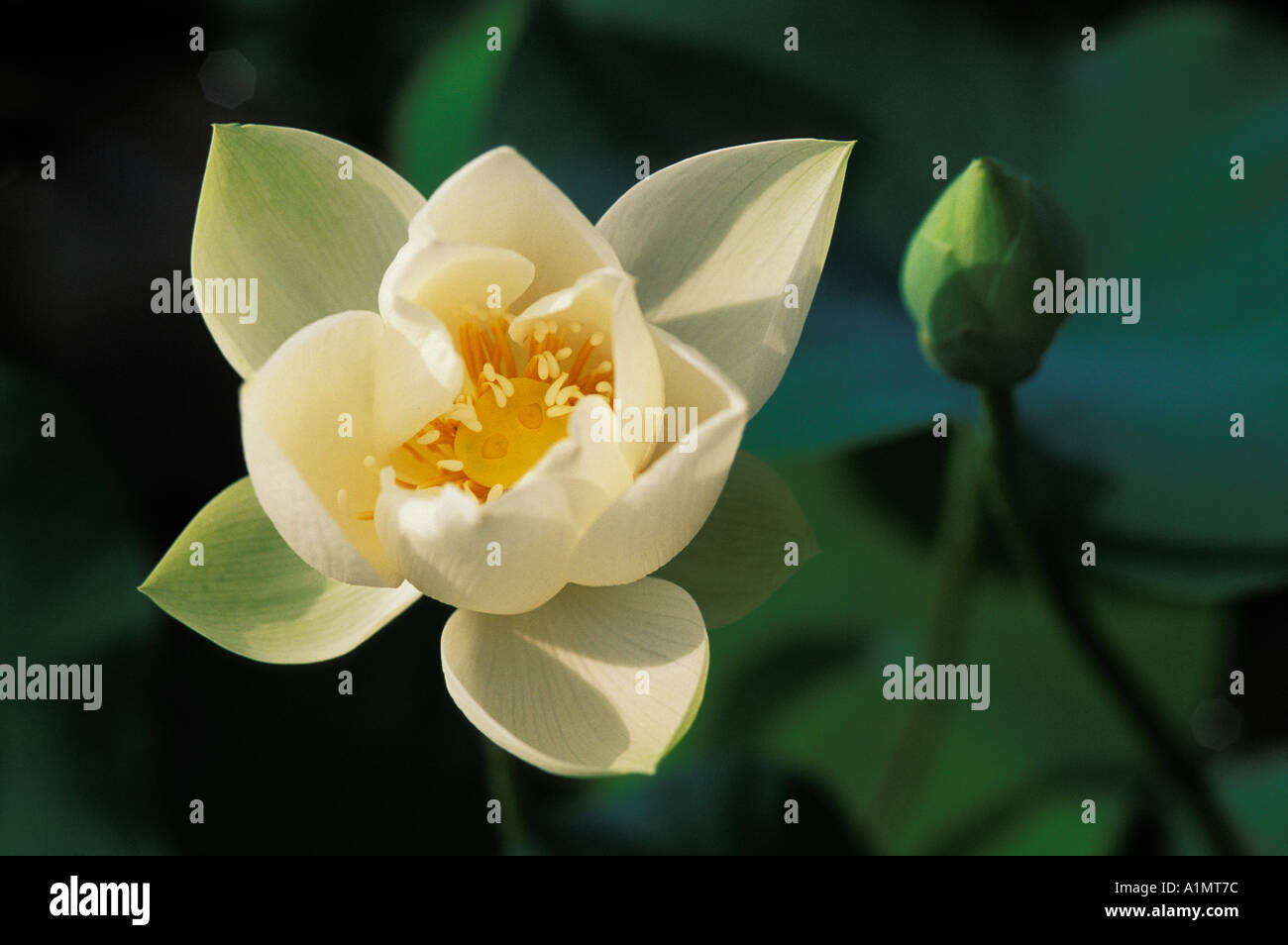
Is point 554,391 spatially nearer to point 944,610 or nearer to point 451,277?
point 451,277

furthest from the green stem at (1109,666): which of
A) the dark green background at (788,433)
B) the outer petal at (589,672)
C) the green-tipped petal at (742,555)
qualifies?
the outer petal at (589,672)

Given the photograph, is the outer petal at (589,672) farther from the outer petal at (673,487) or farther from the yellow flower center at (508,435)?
the yellow flower center at (508,435)

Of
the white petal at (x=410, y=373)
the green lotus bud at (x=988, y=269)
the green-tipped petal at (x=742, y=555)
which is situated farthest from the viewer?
the green-tipped petal at (x=742, y=555)

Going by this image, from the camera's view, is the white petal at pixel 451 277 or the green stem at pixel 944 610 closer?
the white petal at pixel 451 277

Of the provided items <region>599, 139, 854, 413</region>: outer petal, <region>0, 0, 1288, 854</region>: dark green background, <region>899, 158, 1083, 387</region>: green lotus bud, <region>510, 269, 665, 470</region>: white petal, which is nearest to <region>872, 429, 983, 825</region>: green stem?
<region>0, 0, 1288, 854</region>: dark green background

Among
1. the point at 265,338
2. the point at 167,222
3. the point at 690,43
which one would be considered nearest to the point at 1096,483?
the point at 690,43

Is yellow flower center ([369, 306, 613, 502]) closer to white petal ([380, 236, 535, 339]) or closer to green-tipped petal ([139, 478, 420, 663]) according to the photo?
white petal ([380, 236, 535, 339])
